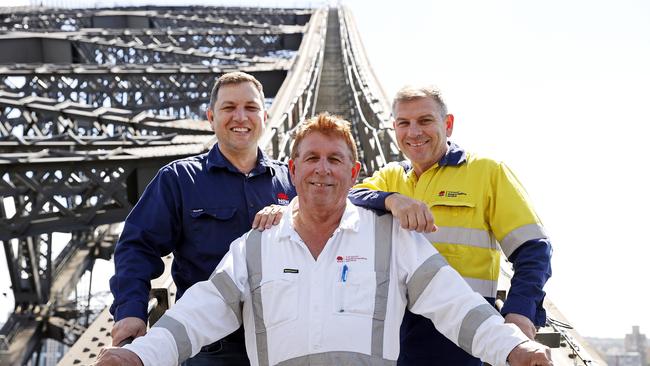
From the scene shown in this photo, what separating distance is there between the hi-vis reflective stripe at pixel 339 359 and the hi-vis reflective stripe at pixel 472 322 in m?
0.33

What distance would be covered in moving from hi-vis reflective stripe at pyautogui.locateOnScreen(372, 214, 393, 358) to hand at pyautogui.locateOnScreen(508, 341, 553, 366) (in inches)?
19.7

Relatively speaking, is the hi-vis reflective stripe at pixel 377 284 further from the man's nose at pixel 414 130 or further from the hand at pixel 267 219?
the man's nose at pixel 414 130

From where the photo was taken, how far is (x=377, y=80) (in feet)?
56.1

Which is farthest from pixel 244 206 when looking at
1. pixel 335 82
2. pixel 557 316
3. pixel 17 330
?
pixel 335 82

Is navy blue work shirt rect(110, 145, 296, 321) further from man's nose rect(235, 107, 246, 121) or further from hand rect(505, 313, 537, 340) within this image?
hand rect(505, 313, 537, 340)

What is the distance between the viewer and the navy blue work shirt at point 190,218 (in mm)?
3270

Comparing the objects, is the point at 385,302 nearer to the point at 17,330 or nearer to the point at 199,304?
the point at 199,304

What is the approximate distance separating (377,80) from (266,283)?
47.9 ft

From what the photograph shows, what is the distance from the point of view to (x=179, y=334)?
271 cm

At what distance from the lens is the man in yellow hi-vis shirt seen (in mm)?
3139

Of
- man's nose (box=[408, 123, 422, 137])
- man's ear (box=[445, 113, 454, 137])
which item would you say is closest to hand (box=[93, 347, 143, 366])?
man's nose (box=[408, 123, 422, 137])

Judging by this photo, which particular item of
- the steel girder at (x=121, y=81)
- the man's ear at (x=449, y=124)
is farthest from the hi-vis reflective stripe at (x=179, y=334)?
the steel girder at (x=121, y=81)

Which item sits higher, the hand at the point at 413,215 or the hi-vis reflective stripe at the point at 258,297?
the hand at the point at 413,215

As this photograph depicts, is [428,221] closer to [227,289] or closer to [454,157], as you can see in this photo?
[454,157]
